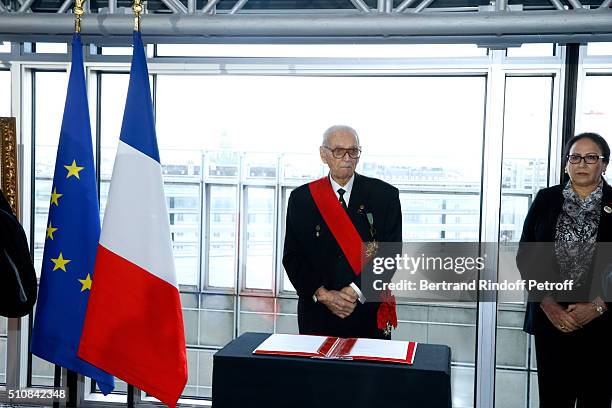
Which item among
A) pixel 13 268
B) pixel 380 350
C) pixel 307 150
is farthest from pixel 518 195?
pixel 13 268

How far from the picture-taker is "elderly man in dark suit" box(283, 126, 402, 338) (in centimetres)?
260

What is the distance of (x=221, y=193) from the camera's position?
11.3 feet

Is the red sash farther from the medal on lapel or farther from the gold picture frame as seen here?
the gold picture frame

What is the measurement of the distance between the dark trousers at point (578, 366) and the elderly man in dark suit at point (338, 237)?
2.13ft

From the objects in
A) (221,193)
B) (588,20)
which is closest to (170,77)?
(221,193)

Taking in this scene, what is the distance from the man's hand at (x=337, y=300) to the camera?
101 inches

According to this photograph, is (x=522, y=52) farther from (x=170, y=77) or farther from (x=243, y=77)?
(x=170, y=77)

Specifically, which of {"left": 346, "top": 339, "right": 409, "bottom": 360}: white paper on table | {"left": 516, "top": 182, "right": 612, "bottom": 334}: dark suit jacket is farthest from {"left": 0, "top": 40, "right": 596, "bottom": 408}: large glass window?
{"left": 346, "top": 339, "right": 409, "bottom": 360}: white paper on table

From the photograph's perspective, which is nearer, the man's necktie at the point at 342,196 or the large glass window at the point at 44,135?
the man's necktie at the point at 342,196

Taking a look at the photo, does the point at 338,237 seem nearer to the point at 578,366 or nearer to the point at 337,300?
the point at 337,300

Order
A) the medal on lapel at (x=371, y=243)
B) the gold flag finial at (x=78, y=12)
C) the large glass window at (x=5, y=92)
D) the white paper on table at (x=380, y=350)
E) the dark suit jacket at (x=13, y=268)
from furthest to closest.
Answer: the large glass window at (x=5, y=92) → the medal on lapel at (x=371, y=243) → the gold flag finial at (x=78, y=12) → the white paper on table at (x=380, y=350) → the dark suit jacket at (x=13, y=268)

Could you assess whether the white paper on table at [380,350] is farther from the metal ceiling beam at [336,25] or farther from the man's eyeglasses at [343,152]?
the metal ceiling beam at [336,25]

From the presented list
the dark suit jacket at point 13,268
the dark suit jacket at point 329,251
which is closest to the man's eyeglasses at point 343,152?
the dark suit jacket at point 329,251

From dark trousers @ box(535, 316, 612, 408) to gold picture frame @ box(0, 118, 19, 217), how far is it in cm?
255
